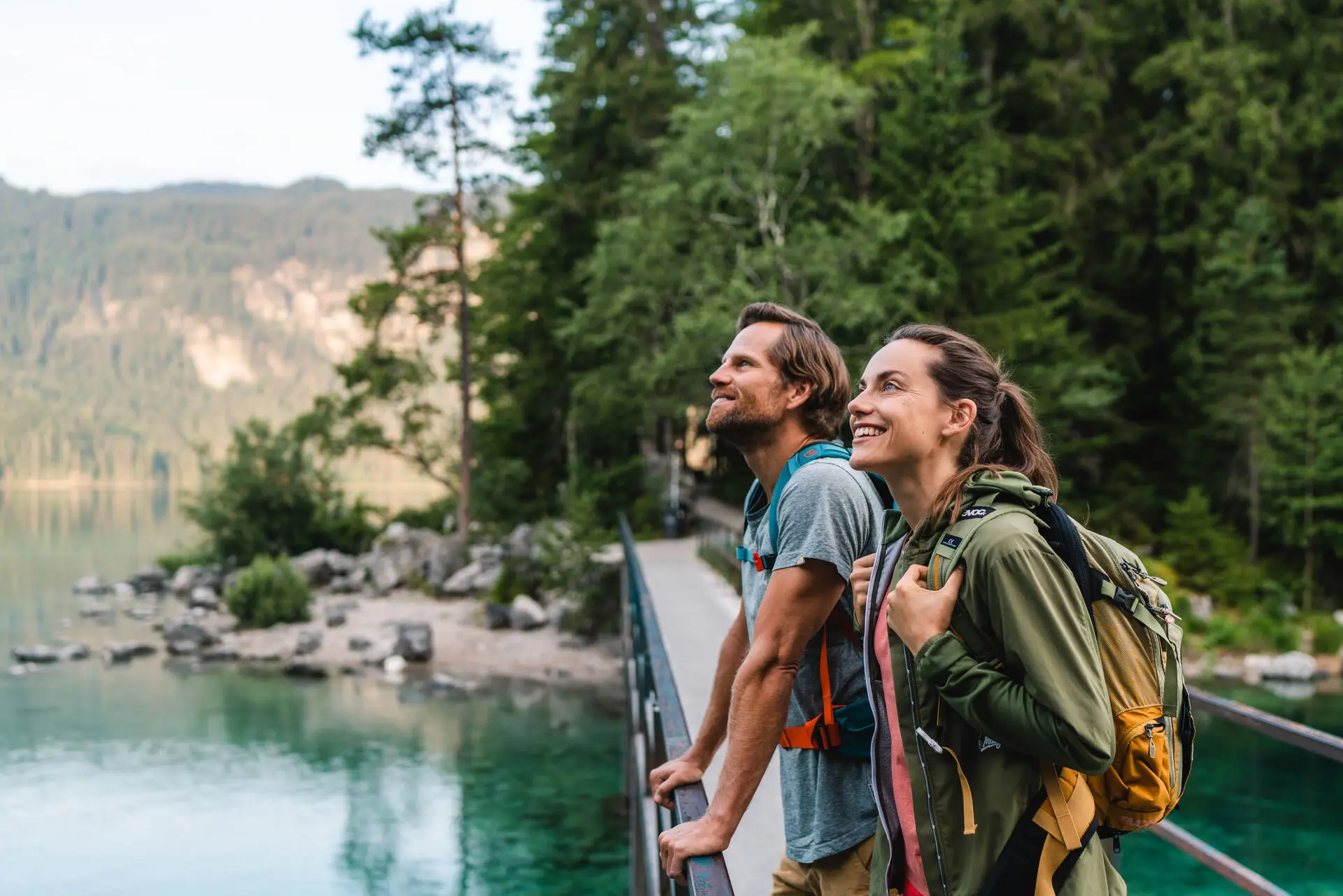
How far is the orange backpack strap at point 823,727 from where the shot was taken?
220cm

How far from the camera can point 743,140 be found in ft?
73.5

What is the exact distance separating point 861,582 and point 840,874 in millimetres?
653

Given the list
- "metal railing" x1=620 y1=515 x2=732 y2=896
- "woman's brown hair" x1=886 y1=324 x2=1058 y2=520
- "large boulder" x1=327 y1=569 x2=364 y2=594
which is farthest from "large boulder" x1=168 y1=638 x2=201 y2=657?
"woman's brown hair" x1=886 y1=324 x2=1058 y2=520

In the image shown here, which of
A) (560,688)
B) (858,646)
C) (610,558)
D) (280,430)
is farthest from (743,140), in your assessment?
(858,646)

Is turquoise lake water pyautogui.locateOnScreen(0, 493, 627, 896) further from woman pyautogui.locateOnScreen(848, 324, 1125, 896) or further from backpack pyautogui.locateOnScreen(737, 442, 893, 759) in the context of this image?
woman pyautogui.locateOnScreen(848, 324, 1125, 896)

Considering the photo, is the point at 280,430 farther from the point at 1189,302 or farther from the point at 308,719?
the point at 1189,302

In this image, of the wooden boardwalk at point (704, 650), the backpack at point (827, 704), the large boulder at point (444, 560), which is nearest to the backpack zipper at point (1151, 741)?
the backpack at point (827, 704)

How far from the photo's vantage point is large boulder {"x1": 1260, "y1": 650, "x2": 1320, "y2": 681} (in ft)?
64.3

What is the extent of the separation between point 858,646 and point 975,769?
0.66 metres

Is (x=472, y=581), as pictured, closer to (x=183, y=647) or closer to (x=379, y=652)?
(x=379, y=652)

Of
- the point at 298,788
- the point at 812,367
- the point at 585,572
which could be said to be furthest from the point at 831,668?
the point at 585,572

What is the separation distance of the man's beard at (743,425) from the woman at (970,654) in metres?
0.53

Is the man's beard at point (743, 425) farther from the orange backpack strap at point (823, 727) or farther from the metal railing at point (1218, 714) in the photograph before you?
the metal railing at point (1218, 714)

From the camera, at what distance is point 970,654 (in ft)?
5.24
